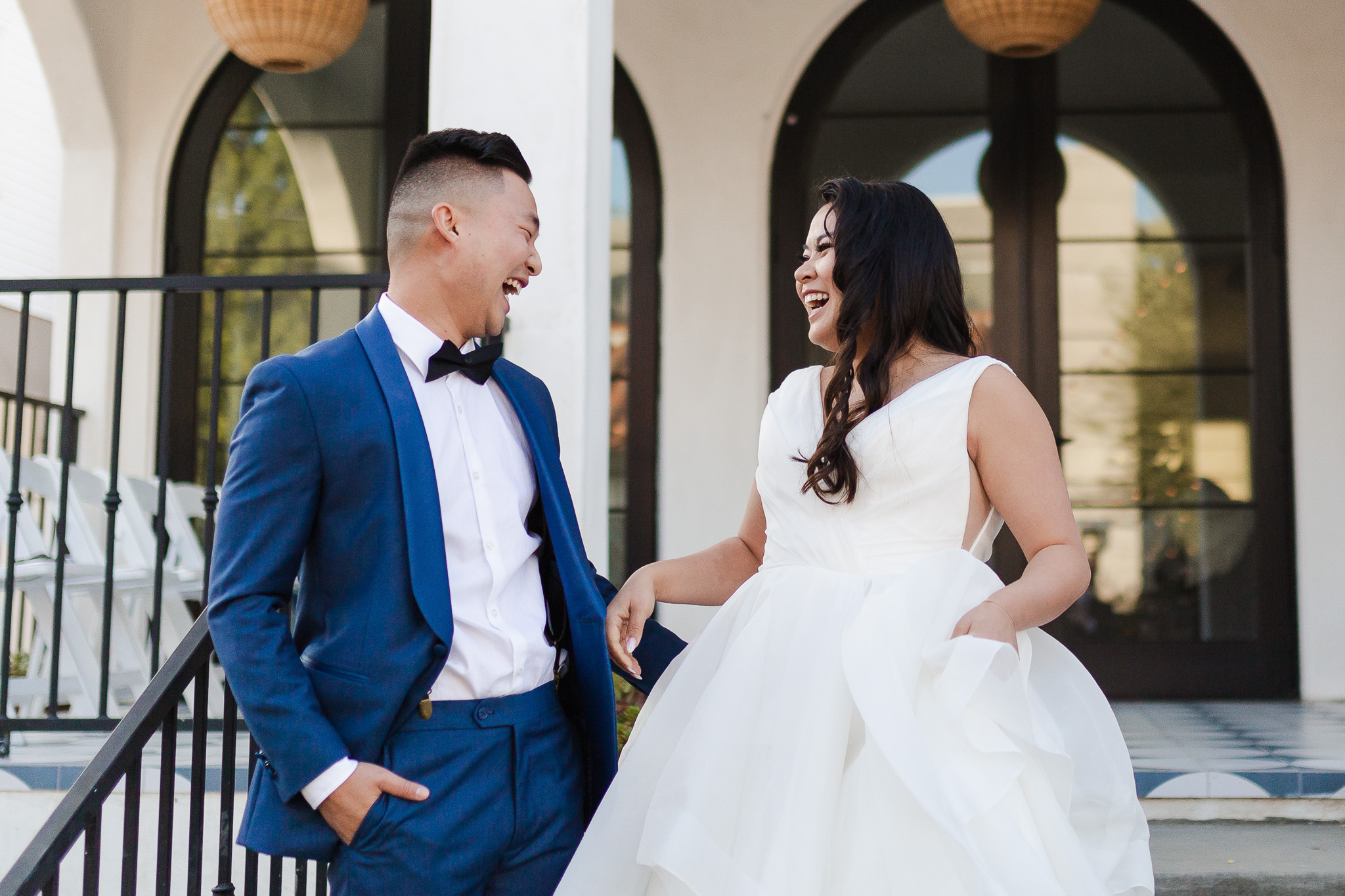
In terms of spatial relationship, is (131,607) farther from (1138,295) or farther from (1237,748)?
(1138,295)

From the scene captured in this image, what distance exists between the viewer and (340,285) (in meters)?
3.13

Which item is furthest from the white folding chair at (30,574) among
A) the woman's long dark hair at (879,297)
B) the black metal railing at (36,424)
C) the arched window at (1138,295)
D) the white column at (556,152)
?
the arched window at (1138,295)

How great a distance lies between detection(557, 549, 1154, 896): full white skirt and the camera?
1.44m

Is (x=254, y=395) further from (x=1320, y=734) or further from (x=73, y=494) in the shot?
(x=1320, y=734)

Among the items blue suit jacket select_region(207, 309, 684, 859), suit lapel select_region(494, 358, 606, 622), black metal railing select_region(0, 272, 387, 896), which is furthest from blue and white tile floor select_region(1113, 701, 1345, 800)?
blue suit jacket select_region(207, 309, 684, 859)

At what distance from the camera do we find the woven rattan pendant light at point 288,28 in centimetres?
436

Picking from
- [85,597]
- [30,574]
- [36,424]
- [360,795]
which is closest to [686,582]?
[360,795]

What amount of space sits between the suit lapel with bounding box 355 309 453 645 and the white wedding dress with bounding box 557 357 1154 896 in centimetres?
39

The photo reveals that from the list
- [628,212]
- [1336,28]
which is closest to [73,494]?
[628,212]

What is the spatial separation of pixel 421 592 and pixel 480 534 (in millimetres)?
149

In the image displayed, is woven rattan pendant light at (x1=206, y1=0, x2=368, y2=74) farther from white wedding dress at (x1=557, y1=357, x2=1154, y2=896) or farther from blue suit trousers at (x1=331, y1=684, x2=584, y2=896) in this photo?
blue suit trousers at (x1=331, y1=684, x2=584, y2=896)

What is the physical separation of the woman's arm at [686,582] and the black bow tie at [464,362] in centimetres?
42

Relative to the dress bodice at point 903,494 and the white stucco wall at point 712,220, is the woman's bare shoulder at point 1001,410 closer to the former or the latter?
the dress bodice at point 903,494

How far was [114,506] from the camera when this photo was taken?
337cm
